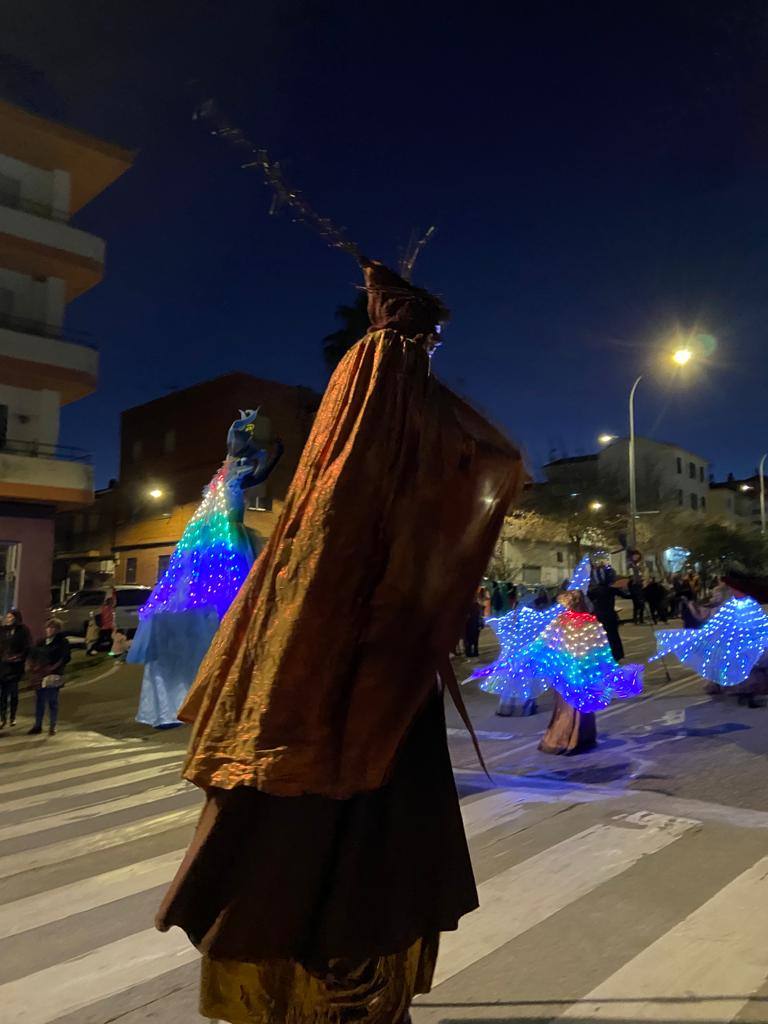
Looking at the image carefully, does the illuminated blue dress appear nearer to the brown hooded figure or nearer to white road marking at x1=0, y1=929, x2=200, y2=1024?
white road marking at x1=0, y1=929, x2=200, y2=1024

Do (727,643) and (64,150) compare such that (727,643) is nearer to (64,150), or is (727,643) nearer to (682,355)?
(682,355)

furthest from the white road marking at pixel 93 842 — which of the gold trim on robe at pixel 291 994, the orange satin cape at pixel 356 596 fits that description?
the orange satin cape at pixel 356 596

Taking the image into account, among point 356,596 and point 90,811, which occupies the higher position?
point 356,596

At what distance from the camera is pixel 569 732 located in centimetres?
797

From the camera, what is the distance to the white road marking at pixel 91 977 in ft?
10.5

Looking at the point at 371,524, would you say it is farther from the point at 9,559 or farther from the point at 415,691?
the point at 9,559

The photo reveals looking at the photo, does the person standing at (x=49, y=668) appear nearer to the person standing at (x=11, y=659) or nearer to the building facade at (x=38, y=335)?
the person standing at (x=11, y=659)

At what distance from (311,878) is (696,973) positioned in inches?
87.3

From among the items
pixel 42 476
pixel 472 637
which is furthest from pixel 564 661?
pixel 42 476

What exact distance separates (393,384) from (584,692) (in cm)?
622

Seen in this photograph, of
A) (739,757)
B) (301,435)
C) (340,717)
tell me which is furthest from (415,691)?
(301,435)

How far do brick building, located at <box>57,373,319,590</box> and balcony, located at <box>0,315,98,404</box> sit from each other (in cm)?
1242

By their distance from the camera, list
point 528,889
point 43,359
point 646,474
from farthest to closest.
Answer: point 646,474 < point 43,359 < point 528,889

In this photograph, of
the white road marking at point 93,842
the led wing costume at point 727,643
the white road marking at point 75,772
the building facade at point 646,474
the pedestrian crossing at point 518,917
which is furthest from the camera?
the building facade at point 646,474
